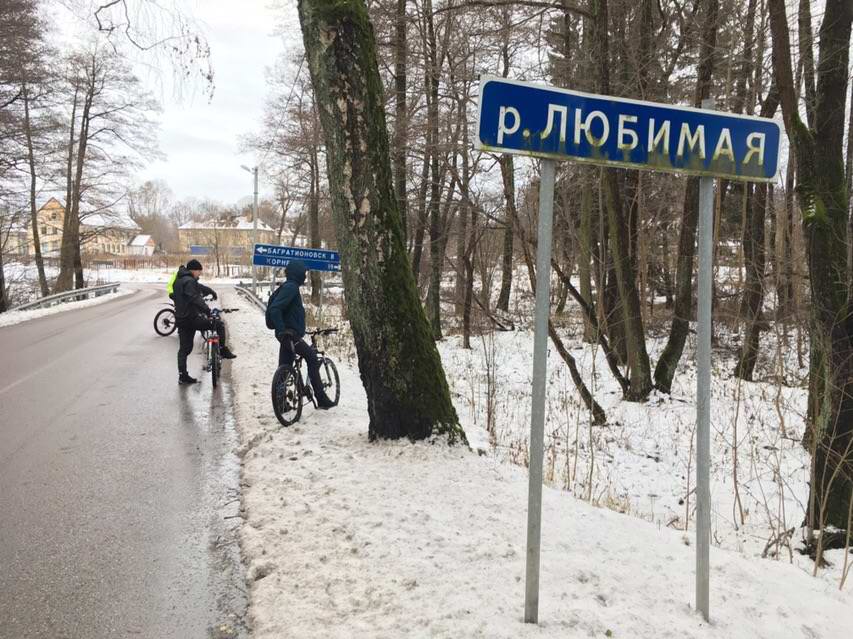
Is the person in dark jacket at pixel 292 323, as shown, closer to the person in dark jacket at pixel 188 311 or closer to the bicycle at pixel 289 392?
the bicycle at pixel 289 392

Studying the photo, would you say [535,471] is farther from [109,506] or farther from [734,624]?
[109,506]

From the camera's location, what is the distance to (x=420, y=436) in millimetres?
5223

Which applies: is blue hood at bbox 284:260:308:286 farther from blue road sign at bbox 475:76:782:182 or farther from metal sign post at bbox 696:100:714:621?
metal sign post at bbox 696:100:714:621

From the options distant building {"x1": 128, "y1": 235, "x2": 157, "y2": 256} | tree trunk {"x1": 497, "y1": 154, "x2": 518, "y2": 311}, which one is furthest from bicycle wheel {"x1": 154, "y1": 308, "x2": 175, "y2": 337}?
distant building {"x1": 128, "y1": 235, "x2": 157, "y2": 256}

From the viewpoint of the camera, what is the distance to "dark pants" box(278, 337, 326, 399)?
22.3ft

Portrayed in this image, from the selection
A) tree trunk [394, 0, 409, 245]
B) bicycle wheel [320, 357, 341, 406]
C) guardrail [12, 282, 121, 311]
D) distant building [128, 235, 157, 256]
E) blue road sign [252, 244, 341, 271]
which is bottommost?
bicycle wheel [320, 357, 341, 406]

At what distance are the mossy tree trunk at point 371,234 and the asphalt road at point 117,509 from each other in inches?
62.5

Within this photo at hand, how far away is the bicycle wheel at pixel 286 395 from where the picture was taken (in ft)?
20.7

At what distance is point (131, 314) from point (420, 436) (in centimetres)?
1878

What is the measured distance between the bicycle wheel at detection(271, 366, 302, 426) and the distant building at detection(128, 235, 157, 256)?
120525 mm

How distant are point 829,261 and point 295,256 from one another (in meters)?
12.3

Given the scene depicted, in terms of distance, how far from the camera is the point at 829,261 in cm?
497

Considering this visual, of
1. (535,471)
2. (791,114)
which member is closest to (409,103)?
(791,114)

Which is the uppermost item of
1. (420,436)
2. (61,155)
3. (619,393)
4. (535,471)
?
(61,155)
